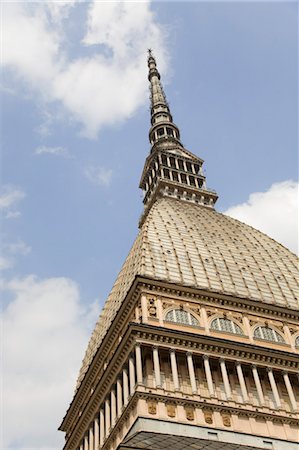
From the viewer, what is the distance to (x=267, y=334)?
52469mm

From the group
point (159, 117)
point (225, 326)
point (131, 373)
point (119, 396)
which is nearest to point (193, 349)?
point (131, 373)

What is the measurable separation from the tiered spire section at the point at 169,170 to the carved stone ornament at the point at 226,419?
4073 centimetres

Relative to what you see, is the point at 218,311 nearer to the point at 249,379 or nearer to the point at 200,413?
the point at 249,379

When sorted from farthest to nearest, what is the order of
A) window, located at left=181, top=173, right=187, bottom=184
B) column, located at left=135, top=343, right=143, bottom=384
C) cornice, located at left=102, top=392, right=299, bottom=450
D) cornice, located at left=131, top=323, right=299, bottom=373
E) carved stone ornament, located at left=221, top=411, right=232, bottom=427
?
window, located at left=181, top=173, right=187, bottom=184, cornice, located at left=131, top=323, right=299, bottom=373, column, located at left=135, top=343, right=143, bottom=384, carved stone ornament, located at left=221, top=411, right=232, bottom=427, cornice, located at left=102, top=392, right=299, bottom=450

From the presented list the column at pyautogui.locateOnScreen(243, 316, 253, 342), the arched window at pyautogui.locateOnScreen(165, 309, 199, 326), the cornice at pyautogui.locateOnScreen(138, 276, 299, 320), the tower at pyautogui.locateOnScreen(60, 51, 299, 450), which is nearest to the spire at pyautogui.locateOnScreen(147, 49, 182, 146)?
the tower at pyautogui.locateOnScreen(60, 51, 299, 450)

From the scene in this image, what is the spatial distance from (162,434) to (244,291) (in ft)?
63.2

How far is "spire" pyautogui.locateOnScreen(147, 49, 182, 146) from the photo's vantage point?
9553cm

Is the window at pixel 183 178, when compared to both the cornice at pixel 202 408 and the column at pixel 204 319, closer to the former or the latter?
the column at pixel 204 319

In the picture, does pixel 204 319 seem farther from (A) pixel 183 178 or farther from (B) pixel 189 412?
(A) pixel 183 178

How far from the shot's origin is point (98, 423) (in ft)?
170

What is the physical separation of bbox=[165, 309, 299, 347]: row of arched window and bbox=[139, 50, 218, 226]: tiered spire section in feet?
102

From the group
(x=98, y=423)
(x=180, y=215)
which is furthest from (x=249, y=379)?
(x=180, y=215)

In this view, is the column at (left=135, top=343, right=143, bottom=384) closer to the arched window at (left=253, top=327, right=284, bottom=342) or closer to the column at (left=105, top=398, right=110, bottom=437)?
the column at (left=105, top=398, right=110, bottom=437)

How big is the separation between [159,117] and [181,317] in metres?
53.3
